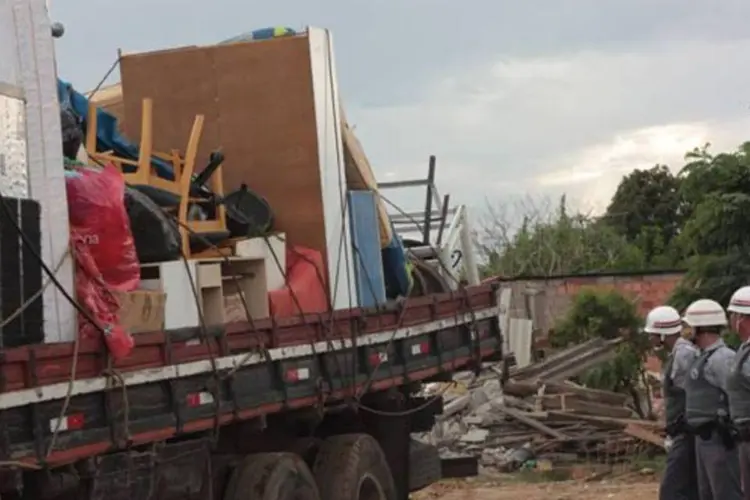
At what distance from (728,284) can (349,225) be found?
977 cm

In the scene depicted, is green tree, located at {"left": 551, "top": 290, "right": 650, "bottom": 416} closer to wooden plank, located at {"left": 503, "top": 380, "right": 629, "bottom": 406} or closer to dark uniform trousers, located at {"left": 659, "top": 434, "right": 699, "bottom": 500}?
wooden plank, located at {"left": 503, "top": 380, "right": 629, "bottom": 406}

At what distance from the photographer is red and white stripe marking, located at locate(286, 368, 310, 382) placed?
8.01m

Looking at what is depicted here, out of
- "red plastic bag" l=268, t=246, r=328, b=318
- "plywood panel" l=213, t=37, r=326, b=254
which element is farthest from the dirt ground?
"plywood panel" l=213, t=37, r=326, b=254

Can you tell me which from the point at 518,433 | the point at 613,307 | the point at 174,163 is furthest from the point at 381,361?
the point at 613,307

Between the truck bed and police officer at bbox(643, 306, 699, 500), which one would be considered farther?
police officer at bbox(643, 306, 699, 500)

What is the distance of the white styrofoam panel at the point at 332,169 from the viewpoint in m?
9.05

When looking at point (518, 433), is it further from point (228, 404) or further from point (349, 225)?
point (228, 404)

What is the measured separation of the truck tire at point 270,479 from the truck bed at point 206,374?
380 mm

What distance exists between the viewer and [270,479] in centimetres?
812

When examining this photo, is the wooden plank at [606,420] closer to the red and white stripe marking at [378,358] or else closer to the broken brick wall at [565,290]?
the broken brick wall at [565,290]

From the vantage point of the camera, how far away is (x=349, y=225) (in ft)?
30.8

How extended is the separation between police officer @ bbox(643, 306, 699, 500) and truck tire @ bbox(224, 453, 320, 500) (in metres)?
2.84

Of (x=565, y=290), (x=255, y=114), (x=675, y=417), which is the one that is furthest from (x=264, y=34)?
(x=565, y=290)

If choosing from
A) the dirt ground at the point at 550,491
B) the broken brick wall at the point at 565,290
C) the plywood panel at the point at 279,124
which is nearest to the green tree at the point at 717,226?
the dirt ground at the point at 550,491
